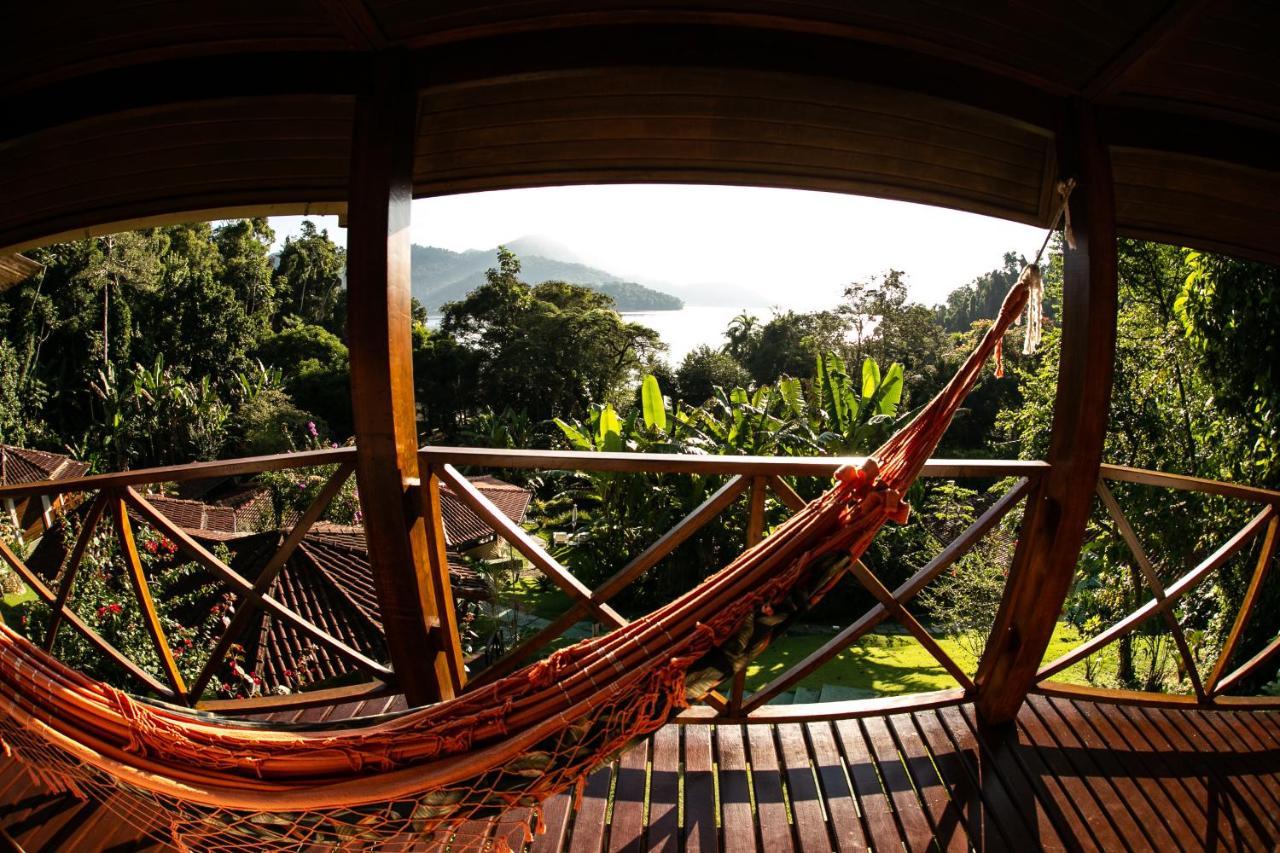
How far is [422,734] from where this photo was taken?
1.05m

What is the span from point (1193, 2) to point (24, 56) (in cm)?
242

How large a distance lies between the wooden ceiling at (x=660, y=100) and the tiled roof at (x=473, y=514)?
30.3 feet

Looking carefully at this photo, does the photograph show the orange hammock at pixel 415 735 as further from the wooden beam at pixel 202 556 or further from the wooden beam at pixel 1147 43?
the wooden beam at pixel 1147 43

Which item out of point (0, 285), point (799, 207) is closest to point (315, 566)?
point (0, 285)

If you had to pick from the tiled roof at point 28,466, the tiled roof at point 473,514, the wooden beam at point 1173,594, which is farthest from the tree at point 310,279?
the wooden beam at point 1173,594

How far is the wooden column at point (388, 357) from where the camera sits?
1.57 metres

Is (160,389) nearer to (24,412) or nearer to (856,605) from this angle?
(24,412)

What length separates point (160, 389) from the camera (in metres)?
18.0

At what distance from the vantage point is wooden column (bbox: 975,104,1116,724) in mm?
1670

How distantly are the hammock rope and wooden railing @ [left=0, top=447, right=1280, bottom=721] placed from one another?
0.46 m

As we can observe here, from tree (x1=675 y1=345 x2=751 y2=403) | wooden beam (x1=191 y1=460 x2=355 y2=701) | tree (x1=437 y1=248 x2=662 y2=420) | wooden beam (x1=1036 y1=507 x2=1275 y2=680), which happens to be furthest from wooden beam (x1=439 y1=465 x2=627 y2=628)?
tree (x1=675 y1=345 x2=751 y2=403)

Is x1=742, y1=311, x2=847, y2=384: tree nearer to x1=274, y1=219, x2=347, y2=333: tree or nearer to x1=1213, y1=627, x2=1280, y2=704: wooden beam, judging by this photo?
x1=274, y1=219, x2=347, y2=333: tree

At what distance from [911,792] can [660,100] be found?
172 cm

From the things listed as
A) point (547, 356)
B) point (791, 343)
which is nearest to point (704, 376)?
point (791, 343)
